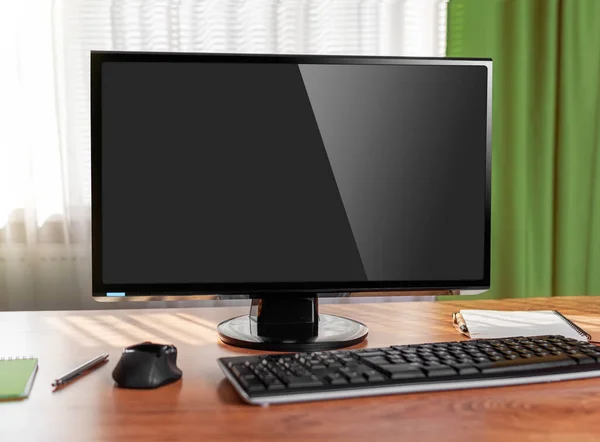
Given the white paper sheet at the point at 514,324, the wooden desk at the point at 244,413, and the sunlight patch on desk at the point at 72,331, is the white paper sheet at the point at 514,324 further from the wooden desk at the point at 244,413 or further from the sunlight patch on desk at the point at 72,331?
the sunlight patch on desk at the point at 72,331

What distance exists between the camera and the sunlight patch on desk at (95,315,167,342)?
119cm

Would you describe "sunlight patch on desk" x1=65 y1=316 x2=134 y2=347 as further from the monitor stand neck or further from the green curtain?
the green curtain

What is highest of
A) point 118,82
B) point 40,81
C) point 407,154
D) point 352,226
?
point 40,81

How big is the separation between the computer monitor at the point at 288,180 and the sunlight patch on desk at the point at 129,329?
0.35 ft

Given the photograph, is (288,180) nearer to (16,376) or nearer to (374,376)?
(374,376)

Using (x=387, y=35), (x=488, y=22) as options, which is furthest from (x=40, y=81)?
(x=488, y=22)

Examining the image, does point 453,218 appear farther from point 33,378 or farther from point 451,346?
point 33,378

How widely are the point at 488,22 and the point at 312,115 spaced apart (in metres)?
1.49

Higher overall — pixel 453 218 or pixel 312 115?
pixel 312 115

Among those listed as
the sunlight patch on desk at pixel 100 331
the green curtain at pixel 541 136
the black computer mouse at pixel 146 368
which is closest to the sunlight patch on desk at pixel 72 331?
the sunlight patch on desk at pixel 100 331

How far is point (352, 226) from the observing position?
1.16m

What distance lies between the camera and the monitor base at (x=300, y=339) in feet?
3.60

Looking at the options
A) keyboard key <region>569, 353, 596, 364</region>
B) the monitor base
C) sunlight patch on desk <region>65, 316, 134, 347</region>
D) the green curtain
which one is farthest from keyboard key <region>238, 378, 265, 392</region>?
the green curtain

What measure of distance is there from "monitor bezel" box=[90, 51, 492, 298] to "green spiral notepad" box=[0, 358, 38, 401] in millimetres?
160
